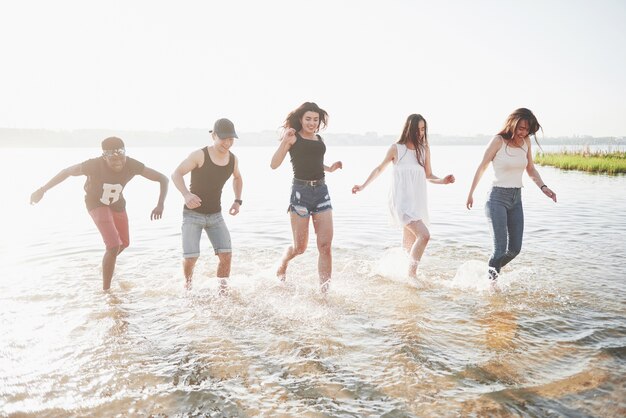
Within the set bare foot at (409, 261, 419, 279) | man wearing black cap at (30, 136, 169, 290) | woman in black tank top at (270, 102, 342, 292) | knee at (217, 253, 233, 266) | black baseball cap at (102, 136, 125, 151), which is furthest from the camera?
bare foot at (409, 261, 419, 279)

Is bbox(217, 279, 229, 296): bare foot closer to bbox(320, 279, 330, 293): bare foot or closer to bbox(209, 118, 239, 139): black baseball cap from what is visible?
bbox(320, 279, 330, 293): bare foot

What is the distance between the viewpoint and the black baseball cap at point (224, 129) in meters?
5.87

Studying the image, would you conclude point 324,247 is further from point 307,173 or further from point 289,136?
point 289,136

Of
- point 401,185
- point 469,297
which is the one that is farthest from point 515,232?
point 401,185

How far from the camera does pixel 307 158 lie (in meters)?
6.19

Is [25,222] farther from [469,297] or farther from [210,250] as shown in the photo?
[469,297]

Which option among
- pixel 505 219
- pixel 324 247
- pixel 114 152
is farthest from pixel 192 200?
pixel 505 219

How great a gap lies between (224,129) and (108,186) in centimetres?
197

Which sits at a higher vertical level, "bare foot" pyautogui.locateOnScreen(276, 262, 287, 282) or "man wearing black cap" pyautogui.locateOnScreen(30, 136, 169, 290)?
"man wearing black cap" pyautogui.locateOnScreen(30, 136, 169, 290)

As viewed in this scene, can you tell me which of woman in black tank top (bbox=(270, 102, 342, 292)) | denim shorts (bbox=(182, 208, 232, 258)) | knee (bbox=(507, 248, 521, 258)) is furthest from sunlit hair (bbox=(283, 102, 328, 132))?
knee (bbox=(507, 248, 521, 258))

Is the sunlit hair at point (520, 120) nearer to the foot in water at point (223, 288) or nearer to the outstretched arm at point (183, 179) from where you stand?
the outstretched arm at point (183, 179)

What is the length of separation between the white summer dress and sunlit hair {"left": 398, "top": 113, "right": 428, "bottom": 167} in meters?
0.12

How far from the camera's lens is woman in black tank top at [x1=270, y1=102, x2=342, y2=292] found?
6.11 meters

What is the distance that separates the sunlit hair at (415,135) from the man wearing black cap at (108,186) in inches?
142
